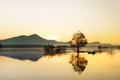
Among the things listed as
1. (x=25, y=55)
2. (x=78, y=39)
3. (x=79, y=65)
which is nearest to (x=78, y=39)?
(x=78, y=39)

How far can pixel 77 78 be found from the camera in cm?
2369

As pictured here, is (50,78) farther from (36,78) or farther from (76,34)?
(76,34)

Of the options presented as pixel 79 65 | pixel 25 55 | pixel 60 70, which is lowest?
pixel 60 70

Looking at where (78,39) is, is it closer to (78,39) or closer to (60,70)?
(78,39)

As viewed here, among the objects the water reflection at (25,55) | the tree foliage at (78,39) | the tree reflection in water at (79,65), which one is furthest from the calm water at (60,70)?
the tree foliage at (78,39)

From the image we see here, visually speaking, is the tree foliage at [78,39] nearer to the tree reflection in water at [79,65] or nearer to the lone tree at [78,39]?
the lone tree at [78,39]

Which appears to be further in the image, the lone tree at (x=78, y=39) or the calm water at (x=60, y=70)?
the lone tree at (x=78, y=39)

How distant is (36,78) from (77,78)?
10.9 feet

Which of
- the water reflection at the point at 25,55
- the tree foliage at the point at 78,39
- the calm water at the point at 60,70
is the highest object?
the tree foliage at the point at 78,39

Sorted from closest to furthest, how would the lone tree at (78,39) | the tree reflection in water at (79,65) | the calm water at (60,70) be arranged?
the calm water at (60,70) < the tree reflection in water at (79,65) < the lone tree at (78,39)

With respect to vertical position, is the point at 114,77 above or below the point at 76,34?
below

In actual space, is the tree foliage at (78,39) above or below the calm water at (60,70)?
above

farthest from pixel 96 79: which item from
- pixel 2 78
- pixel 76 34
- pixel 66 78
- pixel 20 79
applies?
pixel 76 34

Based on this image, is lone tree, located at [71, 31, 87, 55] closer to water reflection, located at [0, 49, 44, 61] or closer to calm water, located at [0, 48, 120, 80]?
water reflection, located at [0, 49, 44, 61]
